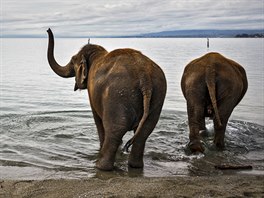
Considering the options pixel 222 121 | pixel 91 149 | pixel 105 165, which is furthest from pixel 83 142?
pixel 222 121

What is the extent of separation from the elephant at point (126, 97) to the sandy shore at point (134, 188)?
0.99 metres

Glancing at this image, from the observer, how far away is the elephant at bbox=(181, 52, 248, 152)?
9781 millimetres

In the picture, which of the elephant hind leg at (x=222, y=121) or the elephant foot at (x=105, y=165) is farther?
the elephant hind leg at (x=222, y=121)

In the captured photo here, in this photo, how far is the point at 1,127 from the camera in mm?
12320

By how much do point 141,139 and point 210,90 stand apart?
1.84 meters

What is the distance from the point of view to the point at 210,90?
9.61 m

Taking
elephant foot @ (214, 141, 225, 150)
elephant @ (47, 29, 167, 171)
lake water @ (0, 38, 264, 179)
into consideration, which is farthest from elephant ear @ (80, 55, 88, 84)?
elephant foot @ (214, 141, 225, 150)

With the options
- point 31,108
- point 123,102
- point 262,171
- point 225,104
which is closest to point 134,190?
point 123,102

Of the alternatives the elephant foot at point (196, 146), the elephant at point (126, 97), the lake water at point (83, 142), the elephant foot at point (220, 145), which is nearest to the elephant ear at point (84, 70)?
the elephant at point (126, 97)

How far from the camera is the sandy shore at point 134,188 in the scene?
22.1 ft

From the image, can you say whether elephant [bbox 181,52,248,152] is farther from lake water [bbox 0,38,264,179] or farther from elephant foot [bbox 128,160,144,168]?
elephant foot [bbox 128,160,144,168]

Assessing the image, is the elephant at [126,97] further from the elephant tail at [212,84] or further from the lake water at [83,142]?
the elephant tail at [212,84]

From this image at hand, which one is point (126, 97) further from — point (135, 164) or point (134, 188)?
point (134, 188)

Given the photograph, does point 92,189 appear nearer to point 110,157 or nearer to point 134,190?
point 134,190
